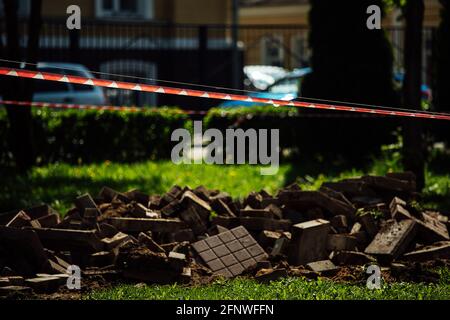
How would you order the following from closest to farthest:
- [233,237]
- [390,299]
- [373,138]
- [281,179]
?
[390,299] → [233,237] → [281,179] → [373,138]

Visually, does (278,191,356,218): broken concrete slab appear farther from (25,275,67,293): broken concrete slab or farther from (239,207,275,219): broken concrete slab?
(25,275,67,293): broken concrete slab

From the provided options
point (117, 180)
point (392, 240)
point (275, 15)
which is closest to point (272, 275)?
point (392, 240)

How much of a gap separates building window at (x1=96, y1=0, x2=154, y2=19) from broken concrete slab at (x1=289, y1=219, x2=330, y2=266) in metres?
21.0

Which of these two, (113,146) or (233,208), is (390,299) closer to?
(233,208)

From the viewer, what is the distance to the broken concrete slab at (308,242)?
8555mm

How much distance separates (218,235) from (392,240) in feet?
4.83

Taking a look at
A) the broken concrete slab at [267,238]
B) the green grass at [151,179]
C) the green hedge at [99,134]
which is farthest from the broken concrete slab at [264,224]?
the green hedge at [99,134]

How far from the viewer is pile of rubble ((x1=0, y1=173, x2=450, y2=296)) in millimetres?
8109

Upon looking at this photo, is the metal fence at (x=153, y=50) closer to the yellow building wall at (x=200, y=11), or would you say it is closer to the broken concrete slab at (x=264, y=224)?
the yellow building wall at (x=200, y=11)

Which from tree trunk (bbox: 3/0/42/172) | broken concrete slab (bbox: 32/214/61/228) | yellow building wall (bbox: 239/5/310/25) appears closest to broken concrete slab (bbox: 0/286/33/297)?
broken concrete slab (bbox: 32/214/61/228)

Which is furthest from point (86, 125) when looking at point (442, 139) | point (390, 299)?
point (390, 299)

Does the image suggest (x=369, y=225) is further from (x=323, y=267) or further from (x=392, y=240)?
(x=323, y=267)

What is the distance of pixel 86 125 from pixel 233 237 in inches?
316

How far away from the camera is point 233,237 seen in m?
8.83
